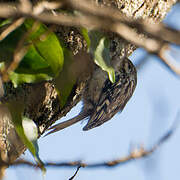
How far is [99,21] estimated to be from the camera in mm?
807

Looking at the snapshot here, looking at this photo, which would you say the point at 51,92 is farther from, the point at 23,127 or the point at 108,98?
Result: the point at 108,98

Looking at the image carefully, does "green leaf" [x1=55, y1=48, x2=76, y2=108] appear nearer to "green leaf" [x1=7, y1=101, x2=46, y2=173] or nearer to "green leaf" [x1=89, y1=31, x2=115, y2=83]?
"green leaf" [x1=89, y1=31, x2=115, y2=83]

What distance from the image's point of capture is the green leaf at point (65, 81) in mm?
1751

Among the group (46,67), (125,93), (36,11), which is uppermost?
(36,11)

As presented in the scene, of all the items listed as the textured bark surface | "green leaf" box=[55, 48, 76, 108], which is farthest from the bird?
"green leaf" box=[55, 48, 76, 108]

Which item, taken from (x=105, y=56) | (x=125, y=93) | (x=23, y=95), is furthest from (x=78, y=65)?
(x=125, y=93)

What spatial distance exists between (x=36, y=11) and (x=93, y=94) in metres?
1.84

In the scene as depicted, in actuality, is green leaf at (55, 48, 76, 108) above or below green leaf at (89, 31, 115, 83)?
below

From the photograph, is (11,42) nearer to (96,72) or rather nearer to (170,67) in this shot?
(96,72)

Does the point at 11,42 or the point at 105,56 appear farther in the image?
the point at 105,56

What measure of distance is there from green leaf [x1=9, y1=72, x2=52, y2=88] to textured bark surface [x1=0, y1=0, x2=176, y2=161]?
0.11 meters

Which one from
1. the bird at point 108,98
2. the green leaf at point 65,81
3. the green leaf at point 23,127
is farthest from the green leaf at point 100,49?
the bird at point 108,98

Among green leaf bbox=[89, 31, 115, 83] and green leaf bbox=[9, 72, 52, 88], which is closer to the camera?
green leaf bbox=[9, 72, 52, 88]

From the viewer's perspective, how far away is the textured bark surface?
1.70 m
